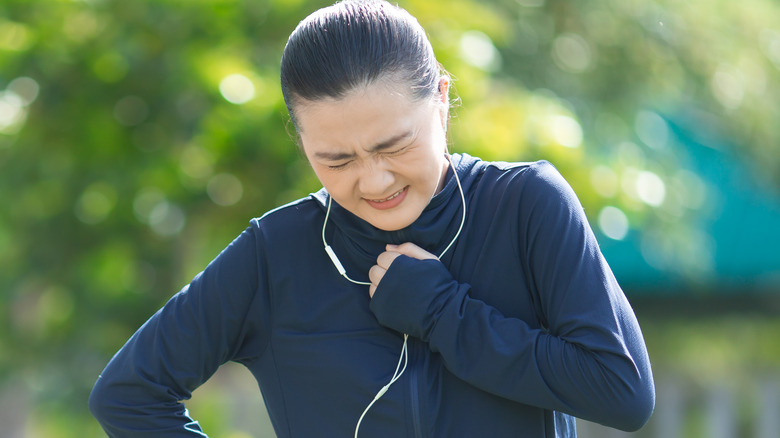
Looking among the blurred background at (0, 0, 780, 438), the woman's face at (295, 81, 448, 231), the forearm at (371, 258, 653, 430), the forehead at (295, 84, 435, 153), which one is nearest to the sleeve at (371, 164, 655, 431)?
the forearm at (371, 258, 653, 430)

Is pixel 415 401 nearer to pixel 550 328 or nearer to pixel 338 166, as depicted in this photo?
pixel 550 328

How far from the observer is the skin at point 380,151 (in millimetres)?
1320

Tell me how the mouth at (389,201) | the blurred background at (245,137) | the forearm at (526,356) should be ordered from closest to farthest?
the forearm at (526,356) < the mouth at (389,201) < the blurred background at (245,137)

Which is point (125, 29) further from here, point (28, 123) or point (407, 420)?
point (407, 420)

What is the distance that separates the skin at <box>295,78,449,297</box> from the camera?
1.32m

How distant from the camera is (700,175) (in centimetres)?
447

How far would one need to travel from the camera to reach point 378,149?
1.34m

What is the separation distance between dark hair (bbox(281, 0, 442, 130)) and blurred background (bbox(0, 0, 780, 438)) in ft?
5.15

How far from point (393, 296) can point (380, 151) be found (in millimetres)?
220

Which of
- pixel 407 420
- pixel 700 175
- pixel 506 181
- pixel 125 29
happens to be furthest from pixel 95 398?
pixel 700 175

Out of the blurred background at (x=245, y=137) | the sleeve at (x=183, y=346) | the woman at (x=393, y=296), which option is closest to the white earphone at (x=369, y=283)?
the woman at (x=393, y=296)

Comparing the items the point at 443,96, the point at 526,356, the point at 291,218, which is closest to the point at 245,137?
the point at 291,218

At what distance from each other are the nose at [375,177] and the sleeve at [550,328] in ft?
0.38

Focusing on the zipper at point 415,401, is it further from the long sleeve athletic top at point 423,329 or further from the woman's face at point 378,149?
the woman's face at point 378,149
